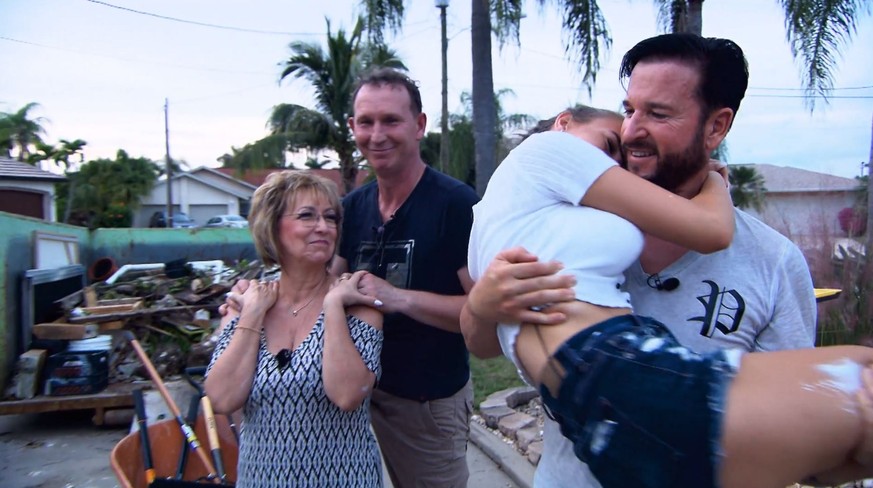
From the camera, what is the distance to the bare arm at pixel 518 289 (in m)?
1.22

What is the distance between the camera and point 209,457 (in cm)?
353

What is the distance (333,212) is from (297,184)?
0.18 metres

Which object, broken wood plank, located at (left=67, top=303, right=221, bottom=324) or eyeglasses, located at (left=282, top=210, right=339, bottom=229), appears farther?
broken wood plank, located at (left=67, top=303, right=221, bottom=324)

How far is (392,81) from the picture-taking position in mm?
2770

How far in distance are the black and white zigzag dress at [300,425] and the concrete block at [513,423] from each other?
A: 310 centimetres

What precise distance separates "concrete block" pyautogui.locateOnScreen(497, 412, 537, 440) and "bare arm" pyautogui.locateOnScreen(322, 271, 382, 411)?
10.5 feet

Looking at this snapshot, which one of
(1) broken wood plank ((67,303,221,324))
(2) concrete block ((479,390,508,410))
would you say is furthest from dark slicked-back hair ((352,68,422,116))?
(1) broken wood plank ((67,303,221,324))

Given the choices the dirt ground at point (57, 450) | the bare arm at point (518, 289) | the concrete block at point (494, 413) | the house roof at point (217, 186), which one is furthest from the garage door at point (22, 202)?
the house roof at point (217, 186)

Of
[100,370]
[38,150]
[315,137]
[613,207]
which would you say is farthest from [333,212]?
[38,150]

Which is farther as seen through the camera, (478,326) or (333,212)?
(333,212)

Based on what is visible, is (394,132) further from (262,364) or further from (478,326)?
(478,326)

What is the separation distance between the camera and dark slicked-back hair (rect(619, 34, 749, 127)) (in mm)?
1518

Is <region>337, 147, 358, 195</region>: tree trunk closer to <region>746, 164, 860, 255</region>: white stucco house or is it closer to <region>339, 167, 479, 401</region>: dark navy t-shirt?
<region>746, 164, 860, 255</region>: white stucco house

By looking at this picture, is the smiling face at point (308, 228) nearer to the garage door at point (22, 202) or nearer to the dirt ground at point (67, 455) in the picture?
the dirt ground at point (67, 455)
